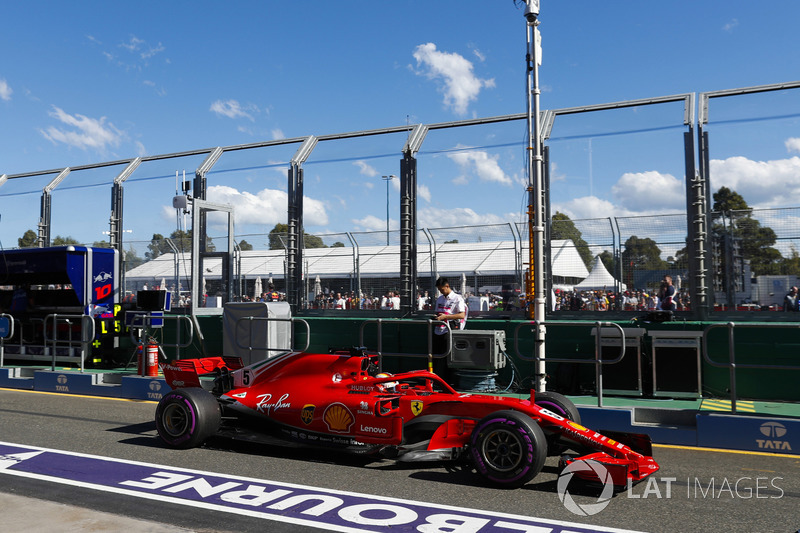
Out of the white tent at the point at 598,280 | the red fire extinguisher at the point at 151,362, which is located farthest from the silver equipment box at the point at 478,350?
the red fire extinguisher at the point at 151,362

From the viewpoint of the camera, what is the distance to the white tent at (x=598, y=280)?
11.8 m

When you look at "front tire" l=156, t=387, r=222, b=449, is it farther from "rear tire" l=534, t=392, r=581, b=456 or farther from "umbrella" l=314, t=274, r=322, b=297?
"umbrella" l=314, t=274, r=322, b=297

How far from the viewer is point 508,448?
5664 millimetres

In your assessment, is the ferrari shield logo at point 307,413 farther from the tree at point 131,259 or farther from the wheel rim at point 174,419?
the tree at point 131,259

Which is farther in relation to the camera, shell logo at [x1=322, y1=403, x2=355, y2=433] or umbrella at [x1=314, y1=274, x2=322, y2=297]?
umbrella at [x1=314, y1=274, x2=322, y2=297]

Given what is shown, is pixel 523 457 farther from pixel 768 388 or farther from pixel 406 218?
pixel 406 218

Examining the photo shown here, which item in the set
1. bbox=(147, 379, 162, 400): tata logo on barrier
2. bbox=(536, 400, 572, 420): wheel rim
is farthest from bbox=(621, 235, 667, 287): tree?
bbox=(147, 379, 162, 400): tata logo on barrier

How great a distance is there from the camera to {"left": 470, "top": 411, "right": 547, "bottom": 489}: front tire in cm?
551

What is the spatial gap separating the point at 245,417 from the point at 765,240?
8.52 m

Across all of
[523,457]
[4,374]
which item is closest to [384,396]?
[523,457]

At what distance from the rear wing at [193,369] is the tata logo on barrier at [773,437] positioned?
5936 millimetres

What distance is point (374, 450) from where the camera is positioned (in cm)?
639

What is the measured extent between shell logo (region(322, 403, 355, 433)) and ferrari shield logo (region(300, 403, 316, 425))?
15 cm

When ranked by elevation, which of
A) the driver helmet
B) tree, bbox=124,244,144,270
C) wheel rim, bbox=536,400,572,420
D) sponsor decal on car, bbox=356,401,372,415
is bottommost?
wheel rim, bbox=536,400,572,420
